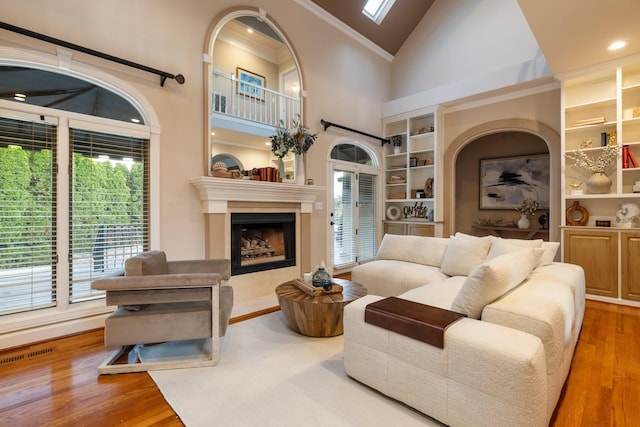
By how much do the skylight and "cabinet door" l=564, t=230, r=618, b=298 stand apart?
4896 millimetres

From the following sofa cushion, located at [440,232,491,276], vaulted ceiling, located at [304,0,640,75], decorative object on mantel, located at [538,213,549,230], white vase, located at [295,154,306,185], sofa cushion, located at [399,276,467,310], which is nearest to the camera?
sofa cushion, located at [399,276,467,310]

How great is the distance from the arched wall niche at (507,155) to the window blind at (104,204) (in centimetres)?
506

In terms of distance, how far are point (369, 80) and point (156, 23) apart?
4005mm

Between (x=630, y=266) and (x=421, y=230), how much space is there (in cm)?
287

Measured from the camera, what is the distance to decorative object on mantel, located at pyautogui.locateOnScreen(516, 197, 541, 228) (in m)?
5.95

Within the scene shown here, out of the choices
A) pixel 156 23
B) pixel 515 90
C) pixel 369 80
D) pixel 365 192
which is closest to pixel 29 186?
pixel 156 23

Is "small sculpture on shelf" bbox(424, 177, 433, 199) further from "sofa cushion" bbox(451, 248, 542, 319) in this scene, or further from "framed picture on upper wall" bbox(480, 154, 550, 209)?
"sofa cushion" bbox(451, 248, 542, 319)

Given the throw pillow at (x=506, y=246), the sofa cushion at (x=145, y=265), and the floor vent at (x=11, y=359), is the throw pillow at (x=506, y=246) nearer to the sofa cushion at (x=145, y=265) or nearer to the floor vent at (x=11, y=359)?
the sofa cushion at (x=145, y=265)

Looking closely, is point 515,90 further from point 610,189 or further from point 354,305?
point 354,305

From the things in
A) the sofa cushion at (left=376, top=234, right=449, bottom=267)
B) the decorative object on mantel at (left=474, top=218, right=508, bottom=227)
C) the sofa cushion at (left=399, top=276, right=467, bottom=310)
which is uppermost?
the decorative object on mantel at (left=474, top=218, right=508, bottom=227)

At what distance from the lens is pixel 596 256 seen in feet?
13.4

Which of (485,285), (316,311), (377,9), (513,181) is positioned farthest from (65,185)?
(513,181)

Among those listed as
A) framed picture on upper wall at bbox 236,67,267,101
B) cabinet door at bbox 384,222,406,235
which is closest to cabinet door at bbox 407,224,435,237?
cabinet door at bbox 384,222,406,235

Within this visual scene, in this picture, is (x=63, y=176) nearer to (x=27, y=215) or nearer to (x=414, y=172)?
(x=27, y=215)
